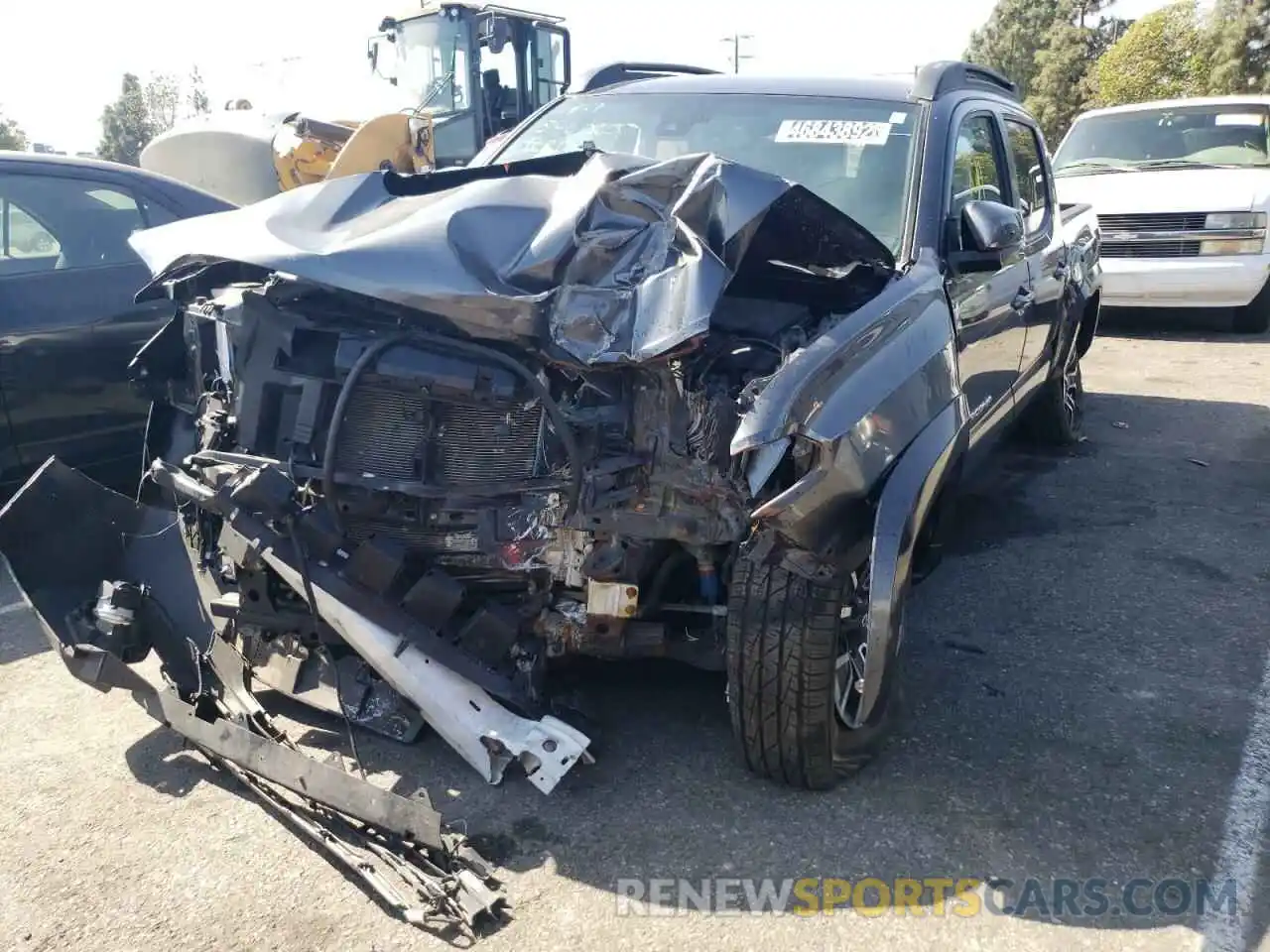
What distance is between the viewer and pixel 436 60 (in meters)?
11.4

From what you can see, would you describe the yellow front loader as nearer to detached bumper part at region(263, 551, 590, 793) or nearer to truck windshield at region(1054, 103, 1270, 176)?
truck windshield at region(1054, 103, 1270, 176)

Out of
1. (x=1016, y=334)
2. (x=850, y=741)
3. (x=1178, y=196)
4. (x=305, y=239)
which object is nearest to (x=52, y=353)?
(x=305, y=239)

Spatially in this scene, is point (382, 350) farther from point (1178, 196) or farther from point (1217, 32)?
point (1217, 32)

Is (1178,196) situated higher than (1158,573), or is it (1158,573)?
(1178,196)

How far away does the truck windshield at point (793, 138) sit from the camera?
3627 millimetres

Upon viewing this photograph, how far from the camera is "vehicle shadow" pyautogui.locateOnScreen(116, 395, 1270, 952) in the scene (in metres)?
2.65

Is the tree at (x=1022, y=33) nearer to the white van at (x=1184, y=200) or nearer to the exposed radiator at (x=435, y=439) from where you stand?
the white van at (x=1184, y=200)

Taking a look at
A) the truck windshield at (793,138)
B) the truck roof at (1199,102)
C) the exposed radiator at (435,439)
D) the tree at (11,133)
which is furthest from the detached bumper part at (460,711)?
the tree at (11,133)

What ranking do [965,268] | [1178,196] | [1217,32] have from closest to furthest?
1. [965,268]
2. [1178,196]
3. [1217,32]

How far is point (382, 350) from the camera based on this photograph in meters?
2.76

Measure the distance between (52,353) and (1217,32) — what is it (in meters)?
25.2

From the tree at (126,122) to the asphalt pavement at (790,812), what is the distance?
46.1m

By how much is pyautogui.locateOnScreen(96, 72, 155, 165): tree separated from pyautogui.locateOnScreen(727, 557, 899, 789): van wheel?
156 ft

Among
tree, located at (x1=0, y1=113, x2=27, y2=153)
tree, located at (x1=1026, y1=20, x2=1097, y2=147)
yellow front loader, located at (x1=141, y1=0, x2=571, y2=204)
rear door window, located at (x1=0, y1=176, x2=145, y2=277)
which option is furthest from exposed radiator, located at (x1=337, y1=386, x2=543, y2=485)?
tree, located at (x1=0, y1=113, x2=27, y2=153)
